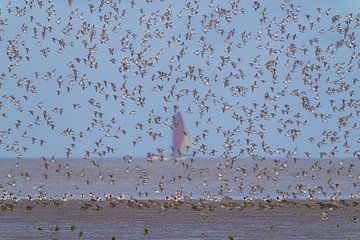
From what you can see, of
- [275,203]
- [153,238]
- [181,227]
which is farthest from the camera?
[275,203]

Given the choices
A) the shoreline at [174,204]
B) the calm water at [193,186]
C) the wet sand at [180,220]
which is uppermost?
the calm water at [193,186]

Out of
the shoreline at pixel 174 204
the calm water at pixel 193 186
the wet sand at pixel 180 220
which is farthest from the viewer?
the calm water at pixel 193 186

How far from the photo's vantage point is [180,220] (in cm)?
5038

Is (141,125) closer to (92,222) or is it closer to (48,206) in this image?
(92,222)

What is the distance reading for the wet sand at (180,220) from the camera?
145ft

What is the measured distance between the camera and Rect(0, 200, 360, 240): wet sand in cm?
4431

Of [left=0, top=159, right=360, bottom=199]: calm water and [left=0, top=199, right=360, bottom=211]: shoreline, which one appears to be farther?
[left=0, top=159, right=360, bottom=199]: calm water

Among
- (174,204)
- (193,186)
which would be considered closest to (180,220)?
(174,204)

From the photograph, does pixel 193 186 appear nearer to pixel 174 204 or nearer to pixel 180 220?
pixel 174 204

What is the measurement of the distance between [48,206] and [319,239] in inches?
834

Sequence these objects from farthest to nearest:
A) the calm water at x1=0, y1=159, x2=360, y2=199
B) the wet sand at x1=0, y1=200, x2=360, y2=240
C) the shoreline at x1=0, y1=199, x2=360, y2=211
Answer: the calm water at x1=0, y1=159, x2=360, y2=199
the shoreline at x1=0, y1=199, x2=360, y2=211
the wet sand at x1=0, y1=200, x2=360, y2=240

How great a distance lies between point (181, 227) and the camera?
154 ft

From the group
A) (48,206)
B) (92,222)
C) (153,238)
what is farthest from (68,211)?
(153,238)

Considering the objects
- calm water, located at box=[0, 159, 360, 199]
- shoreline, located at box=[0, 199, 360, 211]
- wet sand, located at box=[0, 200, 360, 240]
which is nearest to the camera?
wet sand, located at box=[0, 200, 360, 240]
